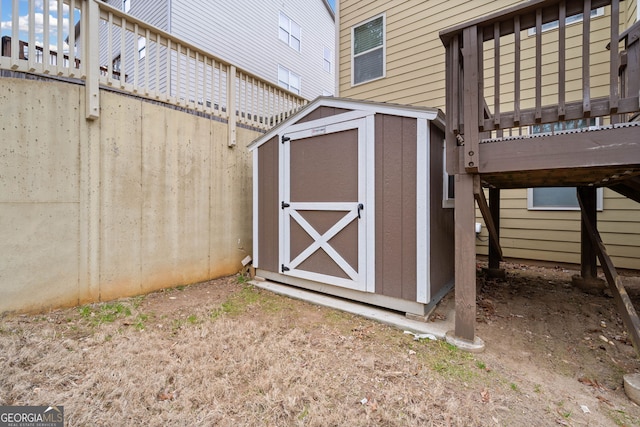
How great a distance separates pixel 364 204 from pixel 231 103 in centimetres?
283

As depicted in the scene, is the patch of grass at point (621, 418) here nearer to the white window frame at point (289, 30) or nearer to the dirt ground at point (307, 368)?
the dirt ground at point (307, 368)

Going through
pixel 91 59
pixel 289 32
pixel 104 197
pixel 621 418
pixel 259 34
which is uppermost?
pixel 289 32

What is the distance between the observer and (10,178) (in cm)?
278

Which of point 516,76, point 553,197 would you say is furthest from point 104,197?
point 553,197

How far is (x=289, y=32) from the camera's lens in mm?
10961

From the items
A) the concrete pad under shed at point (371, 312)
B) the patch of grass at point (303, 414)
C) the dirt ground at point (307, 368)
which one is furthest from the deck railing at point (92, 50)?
the patch of grass at point (303, 414)

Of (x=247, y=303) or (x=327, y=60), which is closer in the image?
(x=247, y=303)

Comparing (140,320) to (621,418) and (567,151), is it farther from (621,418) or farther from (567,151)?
(567,151)

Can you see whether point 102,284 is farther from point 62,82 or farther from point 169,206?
point 62,82

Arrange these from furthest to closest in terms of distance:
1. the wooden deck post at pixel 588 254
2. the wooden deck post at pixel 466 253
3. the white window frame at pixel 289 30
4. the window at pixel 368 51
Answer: the white window frame at pixel 289 30 → the window at pixel 368 51 → the wooden deck post at pixel 588 254 → the wooden deck post at pixel 466 253

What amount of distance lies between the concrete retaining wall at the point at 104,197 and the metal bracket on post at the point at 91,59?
86 mm

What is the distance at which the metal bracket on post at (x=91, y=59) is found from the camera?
312 centimetres

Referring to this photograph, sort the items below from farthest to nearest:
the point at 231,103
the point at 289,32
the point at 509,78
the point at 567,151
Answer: the point at 289,32, the point at 509,78, the point at 231,103, the point at 567,151

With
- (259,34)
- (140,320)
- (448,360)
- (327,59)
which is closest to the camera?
(448,360)
